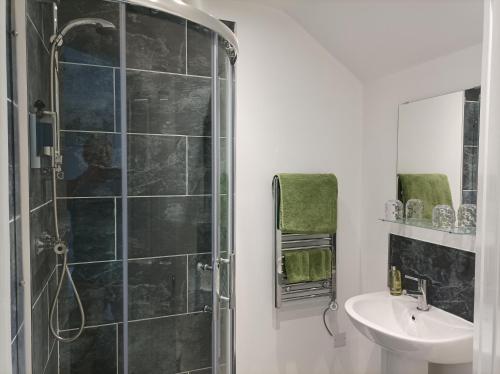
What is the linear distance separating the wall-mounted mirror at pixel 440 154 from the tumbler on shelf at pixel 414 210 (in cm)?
1

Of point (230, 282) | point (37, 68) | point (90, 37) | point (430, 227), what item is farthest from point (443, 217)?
point (37, 68)

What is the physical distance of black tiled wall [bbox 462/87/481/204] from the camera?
6.25 feet

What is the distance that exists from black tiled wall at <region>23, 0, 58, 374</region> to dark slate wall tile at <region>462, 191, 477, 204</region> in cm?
186

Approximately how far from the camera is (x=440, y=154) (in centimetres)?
209

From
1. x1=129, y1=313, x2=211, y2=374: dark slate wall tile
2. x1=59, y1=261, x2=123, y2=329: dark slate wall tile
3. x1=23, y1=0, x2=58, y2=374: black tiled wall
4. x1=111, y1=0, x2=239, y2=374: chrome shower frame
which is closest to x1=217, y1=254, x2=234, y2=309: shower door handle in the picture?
x1=111, y1=0, x2=239, y2=374: chrome shower frame

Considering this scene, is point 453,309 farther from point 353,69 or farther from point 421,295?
point 353,69

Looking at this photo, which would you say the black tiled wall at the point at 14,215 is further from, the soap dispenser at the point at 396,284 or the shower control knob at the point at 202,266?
the soap dispenser at the point at 396,284

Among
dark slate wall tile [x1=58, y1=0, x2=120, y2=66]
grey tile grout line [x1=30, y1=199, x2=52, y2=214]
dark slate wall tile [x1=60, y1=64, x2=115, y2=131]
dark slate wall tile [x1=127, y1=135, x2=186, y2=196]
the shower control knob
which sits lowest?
the shower control knob

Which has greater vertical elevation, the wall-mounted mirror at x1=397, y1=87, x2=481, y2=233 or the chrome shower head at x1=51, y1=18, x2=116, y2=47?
the chrome shower head at x1=51, y1=18, x2=116, y2=47

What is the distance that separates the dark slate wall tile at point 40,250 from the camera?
4.00ft

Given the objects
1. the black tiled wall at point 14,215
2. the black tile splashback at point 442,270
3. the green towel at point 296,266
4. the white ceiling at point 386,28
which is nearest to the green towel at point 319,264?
the green towel at point 296,266

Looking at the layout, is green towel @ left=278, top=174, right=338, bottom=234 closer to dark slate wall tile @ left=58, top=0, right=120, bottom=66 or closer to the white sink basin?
the white sink basin

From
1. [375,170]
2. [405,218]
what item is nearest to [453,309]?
[405,218]

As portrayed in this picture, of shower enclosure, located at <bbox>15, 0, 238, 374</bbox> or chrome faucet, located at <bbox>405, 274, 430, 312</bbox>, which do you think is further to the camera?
chrome faucet, located at <bbox>405, 274, 430, 312</bbox>
